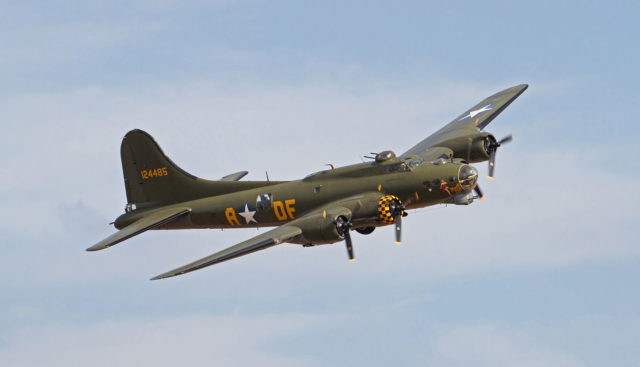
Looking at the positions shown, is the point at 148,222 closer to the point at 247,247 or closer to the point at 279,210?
the point at 279,210

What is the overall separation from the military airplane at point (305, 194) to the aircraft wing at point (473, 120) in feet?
0.53

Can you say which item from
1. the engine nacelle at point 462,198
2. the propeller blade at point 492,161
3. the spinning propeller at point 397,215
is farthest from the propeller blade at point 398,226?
the propeller blade at point 492,161

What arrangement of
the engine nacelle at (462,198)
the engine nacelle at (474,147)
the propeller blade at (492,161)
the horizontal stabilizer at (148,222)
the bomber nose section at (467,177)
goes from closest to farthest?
the bomber nose section at (467,177)
the engine nacelle at (462,198)
the horizontal stabilizer at (148,222)
the propeller blade at (492,161)
the engine nacelle at (474,147)

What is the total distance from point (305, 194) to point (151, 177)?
30.6 feet

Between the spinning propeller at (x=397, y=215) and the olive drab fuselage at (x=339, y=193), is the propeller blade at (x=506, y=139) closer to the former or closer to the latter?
the olive drab fuselage at (x=339, y=193)

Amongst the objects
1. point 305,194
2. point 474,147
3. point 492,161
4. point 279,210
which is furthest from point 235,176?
point 492,161

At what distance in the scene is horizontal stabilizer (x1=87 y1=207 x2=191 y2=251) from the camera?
172 ft

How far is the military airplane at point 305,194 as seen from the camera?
4766 centimetres

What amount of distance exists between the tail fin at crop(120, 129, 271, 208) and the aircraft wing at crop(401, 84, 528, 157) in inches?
460

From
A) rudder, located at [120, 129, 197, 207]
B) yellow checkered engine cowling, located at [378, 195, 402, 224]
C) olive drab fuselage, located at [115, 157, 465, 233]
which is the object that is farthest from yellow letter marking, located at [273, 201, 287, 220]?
rudder, located at [120, 129, 197, 207]

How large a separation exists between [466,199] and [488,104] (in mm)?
15625

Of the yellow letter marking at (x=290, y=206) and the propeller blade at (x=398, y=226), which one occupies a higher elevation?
the yellow letter marking at (x=290, y=206)

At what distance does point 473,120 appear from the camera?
201 ft

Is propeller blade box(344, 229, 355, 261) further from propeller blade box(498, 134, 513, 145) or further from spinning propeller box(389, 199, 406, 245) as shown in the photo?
propeller blade box(498, 134, 513, 145)
